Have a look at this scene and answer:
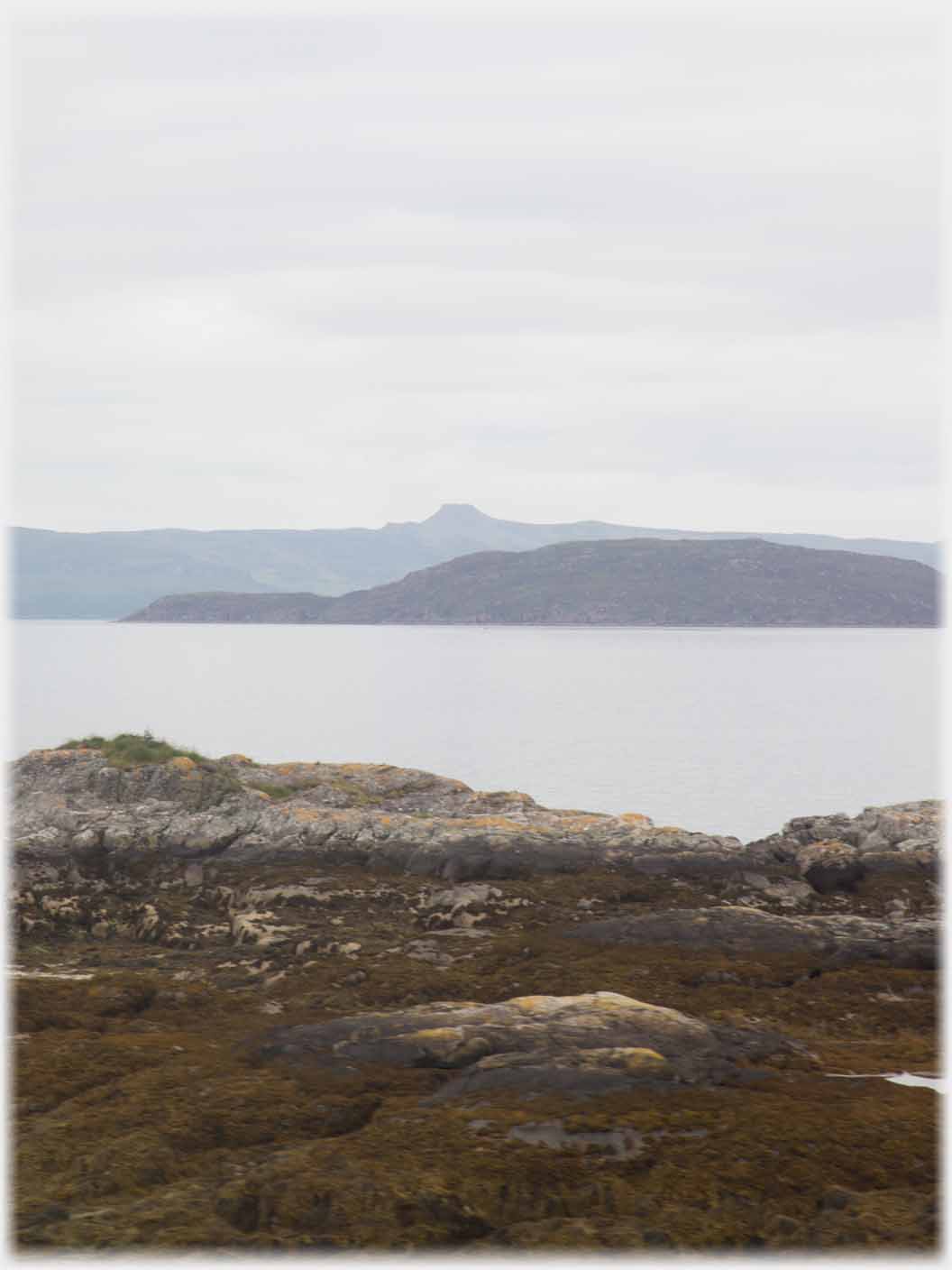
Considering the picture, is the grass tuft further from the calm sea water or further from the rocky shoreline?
the calm sea water

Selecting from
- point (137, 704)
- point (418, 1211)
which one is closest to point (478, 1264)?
point (418, 1211)

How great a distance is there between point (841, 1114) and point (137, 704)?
3457 inches

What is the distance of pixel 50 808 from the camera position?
2716 cm

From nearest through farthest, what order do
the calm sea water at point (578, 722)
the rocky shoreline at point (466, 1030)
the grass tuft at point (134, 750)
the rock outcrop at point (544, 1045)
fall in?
the rocky shoreline at point (466, 1030)
the rock outcrop at point (544, 1045)
the grass tuft at point (134, 750)
the calm sea water at point (578, 722)

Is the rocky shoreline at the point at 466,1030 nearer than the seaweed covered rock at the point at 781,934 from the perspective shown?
Yes

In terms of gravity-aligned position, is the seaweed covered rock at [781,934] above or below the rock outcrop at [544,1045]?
below

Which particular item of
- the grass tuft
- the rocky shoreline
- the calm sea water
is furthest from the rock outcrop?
the calm sea water

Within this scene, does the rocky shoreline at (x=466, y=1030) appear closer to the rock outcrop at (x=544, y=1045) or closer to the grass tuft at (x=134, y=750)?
the rock outcrop at (x=544, y=1045)

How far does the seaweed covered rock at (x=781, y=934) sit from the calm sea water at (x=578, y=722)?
22.3 metres

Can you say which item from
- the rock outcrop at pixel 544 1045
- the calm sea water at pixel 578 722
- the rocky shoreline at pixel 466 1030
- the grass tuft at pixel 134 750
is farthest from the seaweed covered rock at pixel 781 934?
the calm sea water at pixel 578 722

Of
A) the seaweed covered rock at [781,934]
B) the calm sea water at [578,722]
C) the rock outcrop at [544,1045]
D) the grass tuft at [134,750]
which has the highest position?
the grass tuft at [134,750]

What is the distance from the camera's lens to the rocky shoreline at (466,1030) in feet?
31.1

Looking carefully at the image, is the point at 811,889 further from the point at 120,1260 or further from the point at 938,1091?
the point at 120,1260

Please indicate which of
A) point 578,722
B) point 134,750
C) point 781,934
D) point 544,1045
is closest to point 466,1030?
point 544,1045
